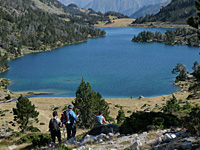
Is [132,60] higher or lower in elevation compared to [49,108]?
higher

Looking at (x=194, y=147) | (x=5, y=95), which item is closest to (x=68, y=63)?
(x=5, y=95)

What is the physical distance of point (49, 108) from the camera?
77.6 meters

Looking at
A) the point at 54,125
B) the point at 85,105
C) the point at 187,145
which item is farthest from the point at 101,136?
the point at 85,105

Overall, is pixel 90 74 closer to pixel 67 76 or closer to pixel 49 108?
pixel 67 76

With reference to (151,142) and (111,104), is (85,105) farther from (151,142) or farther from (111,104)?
(151,142)

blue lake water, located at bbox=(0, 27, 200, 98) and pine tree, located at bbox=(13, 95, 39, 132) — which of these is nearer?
pine tree, located at bbox=(13, 95, 39, 132)

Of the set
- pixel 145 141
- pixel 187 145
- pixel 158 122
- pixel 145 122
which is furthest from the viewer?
pixel 145 122

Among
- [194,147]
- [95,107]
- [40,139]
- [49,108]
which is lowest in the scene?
[49,108]

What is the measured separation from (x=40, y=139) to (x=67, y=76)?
338ft

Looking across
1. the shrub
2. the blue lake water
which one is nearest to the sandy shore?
the blue lake water

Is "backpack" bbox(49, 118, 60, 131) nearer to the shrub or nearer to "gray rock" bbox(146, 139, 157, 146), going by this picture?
"gray rock" bbox(146, 139, 157, 146)

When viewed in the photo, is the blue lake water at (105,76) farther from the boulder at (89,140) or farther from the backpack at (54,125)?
the backpack at (54,125)

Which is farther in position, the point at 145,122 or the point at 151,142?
the point at 145,122

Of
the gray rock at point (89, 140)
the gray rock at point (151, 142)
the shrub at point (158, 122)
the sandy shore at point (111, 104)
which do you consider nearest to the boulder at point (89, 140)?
the gray rock at point (89, 140)
